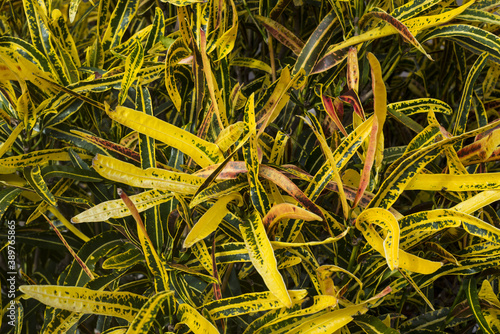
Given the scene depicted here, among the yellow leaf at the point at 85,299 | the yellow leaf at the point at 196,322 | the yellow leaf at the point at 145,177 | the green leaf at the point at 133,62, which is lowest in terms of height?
the yellow leaf at the point at 196,322

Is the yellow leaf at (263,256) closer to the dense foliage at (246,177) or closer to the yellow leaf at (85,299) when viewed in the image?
the dense foliage at (246,177)

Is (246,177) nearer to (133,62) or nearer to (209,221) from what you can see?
(209,221)

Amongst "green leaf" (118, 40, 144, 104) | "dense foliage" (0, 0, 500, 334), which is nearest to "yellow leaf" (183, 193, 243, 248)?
"dense foliage" (0, 0, 500, 334)

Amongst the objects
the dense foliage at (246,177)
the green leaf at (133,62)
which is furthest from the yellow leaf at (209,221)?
the green leaf at (133,62)

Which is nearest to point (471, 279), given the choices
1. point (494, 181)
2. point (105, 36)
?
point (494, 181)

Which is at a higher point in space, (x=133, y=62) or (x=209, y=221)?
(x=133, y=62)

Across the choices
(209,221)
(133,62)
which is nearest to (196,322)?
(209,221)

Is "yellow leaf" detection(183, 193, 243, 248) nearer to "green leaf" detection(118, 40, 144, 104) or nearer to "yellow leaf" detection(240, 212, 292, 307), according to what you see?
"yellow leaf" detection(240, 212, 292, 307)

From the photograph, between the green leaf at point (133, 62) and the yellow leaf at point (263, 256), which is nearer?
the yellow leaf at point (263, 256)
